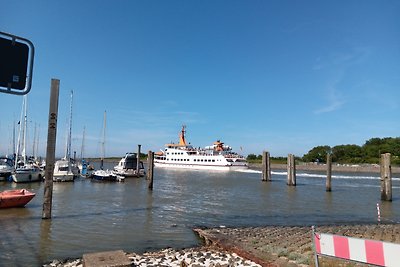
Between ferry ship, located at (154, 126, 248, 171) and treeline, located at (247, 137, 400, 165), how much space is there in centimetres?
4332

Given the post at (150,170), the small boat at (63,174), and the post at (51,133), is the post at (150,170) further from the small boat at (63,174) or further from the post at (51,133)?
the post at (51,133)

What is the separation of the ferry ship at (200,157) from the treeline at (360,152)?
43.3 metres

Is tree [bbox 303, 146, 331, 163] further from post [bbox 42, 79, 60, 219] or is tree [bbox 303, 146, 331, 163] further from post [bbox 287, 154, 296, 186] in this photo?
post [bbox 42, 79, 60, 219]

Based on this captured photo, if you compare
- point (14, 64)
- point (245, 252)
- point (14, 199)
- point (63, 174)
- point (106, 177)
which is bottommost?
point (245, 252)

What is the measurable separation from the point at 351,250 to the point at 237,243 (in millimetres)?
5330

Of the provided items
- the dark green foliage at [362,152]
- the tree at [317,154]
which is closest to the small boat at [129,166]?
the dark green foliage at [362,152]

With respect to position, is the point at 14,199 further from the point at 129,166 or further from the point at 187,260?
the point at 129,166

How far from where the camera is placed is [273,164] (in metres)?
115

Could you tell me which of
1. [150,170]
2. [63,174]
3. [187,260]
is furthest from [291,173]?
[187,260]

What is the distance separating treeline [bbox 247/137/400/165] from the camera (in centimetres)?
10508

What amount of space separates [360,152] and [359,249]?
121983 mm

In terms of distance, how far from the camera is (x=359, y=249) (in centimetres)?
489

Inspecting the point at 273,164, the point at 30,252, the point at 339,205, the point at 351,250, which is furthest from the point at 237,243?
the point at 273,164

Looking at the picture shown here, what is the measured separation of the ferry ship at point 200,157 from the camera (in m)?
83.5
